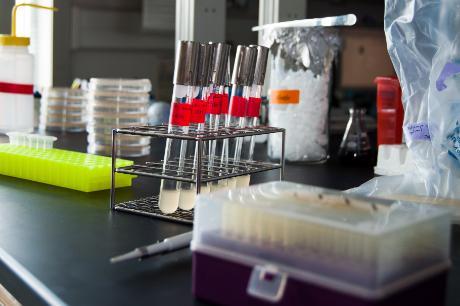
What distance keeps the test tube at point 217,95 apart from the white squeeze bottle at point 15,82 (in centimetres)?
94

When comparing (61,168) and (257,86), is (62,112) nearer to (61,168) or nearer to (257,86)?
(61,168)

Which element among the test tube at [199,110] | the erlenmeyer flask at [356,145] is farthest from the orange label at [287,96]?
the test tube at [199,110]

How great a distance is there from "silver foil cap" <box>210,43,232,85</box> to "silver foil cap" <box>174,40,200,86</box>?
0.17 ft

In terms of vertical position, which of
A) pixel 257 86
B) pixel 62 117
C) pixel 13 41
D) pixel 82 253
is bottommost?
pixel 82 253

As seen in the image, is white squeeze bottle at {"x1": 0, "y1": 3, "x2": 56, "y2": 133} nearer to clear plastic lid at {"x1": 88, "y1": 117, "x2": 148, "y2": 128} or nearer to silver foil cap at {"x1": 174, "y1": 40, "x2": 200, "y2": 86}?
clear plastic lid at {"x1": 88, "y1": 117, "x2": 148, "y2": 128}

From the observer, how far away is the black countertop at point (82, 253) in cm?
69

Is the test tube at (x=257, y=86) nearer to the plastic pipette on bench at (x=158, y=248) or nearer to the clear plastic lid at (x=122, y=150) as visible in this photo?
the plastic pipette on bench at (x=158, y=248)

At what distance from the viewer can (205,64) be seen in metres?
1.03

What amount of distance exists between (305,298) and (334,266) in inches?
1.5

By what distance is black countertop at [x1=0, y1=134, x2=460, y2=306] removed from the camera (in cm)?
69

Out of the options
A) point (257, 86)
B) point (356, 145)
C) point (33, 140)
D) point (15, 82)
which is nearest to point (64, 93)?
point (15, 82)

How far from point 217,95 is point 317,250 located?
1.81ft

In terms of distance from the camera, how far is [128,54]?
3.32 m

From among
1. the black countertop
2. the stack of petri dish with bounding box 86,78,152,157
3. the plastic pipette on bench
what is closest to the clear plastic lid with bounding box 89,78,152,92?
the stack of petri dish with bounding box 86,78,152,157
